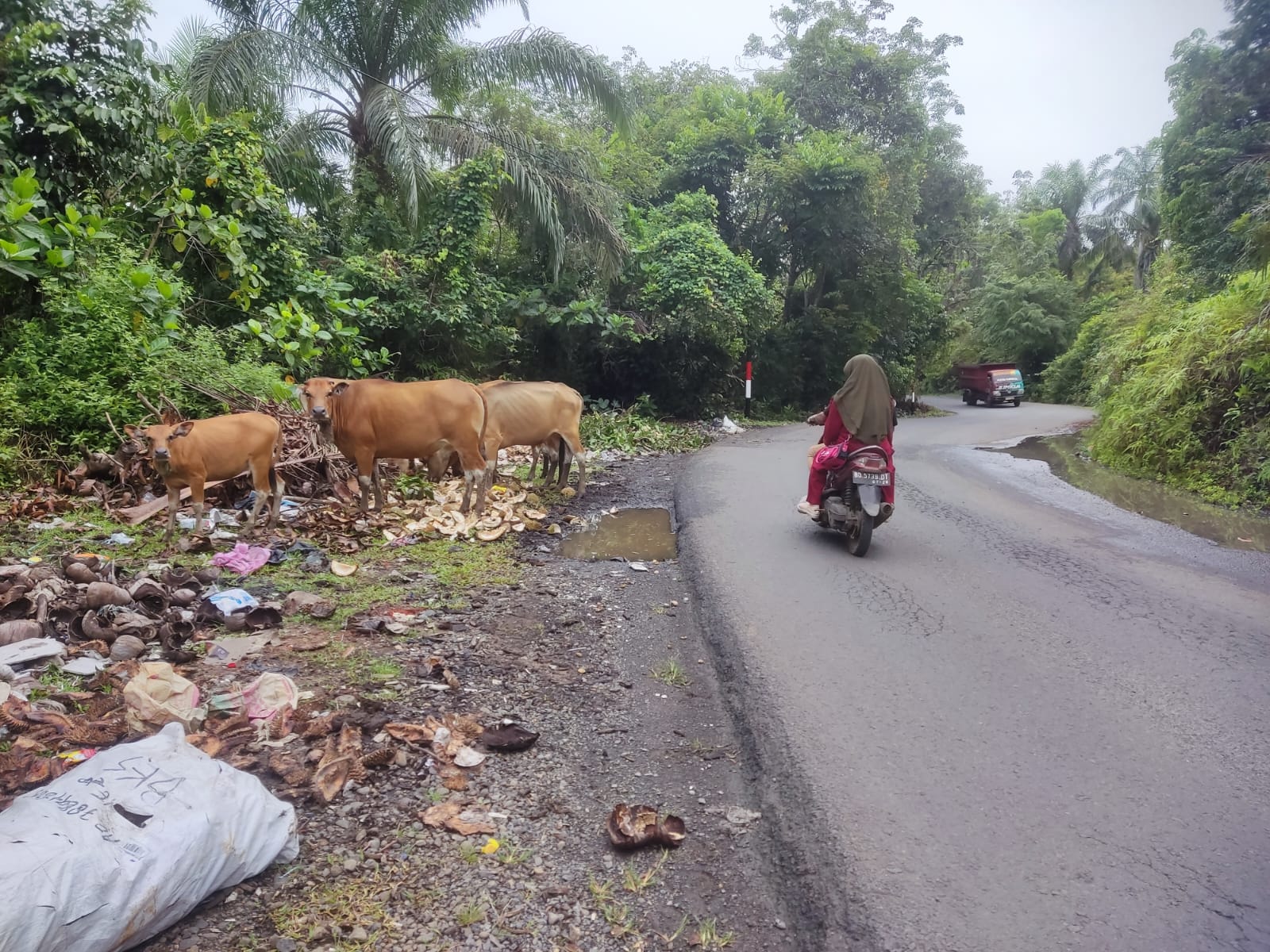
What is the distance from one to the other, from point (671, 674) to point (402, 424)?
174 inches

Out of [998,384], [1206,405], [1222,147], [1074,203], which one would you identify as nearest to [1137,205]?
[1074,203]

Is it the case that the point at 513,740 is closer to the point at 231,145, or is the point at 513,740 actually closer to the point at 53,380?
the point at 53,380

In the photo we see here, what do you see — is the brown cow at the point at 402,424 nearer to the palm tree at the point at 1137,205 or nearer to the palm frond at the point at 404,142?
the palm frond at the point at 404,142

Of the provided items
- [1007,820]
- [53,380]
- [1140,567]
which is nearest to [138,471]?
[53,380]

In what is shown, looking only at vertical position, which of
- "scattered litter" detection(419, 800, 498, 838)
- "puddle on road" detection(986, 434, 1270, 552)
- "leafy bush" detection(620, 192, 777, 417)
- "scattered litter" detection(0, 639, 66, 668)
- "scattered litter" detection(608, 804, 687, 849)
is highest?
"leafy bush" detection(620, 192, 777, 417)

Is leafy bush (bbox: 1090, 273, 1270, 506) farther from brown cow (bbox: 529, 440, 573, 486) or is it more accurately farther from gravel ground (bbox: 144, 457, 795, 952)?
gravel ground (bbox: 144, 457, 795, 952)

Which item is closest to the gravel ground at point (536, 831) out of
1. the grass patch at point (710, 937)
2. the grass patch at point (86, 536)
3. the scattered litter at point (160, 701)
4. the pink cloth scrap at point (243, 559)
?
the grass patch at point (710, 937)

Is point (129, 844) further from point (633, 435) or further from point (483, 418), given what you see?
point (633, 435)

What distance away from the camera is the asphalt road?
2.88 metres

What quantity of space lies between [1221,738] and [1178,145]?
20668 millimetres

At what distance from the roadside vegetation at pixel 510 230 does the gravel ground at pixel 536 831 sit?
5920 millimetres

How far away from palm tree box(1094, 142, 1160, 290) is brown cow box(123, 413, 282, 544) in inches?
1819

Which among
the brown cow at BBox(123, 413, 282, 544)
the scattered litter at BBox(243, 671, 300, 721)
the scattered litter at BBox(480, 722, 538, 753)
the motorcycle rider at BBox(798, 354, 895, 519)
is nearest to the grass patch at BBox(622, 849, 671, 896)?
the scattered litter at BBox(480, 722, 538, 753)

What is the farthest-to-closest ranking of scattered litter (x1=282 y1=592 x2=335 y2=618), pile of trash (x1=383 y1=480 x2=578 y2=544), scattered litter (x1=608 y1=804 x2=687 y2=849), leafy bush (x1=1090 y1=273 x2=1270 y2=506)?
1. leafy bush (x1=1090 y1=273 x2=1270 y2=506)
2. pile of trash (x1=383 y1=480 x2=578 y2=544)
3. scattered litter (x1=282 y1=592 x2=335 y2=618)
4. scattered litter (x1=608 y1=804 x2=687 y2=849)
